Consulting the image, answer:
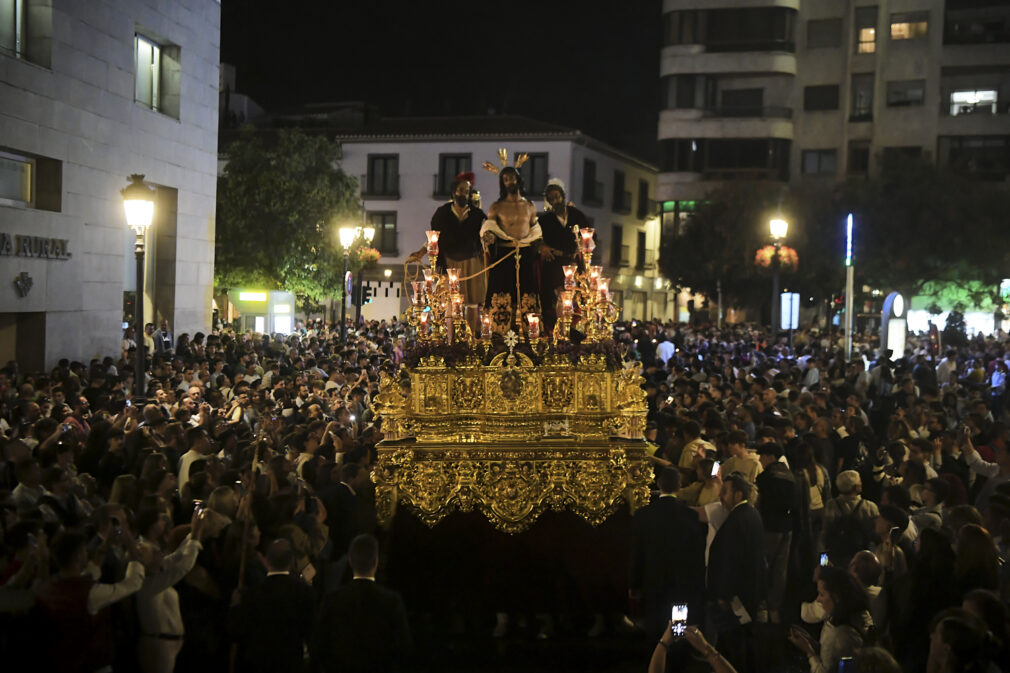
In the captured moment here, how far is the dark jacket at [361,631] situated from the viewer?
19.8 feet

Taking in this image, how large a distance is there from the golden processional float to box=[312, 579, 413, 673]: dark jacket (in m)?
3.22

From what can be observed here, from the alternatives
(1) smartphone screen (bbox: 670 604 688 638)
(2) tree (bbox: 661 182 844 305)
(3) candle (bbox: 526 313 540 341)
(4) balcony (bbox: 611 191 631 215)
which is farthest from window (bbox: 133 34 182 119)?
(4) balcony (bbox: 611 191 631 215)

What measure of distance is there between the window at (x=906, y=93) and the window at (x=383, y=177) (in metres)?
23.6

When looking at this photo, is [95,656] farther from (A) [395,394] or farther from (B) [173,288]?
(B) [173,288]

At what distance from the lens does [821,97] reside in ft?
168

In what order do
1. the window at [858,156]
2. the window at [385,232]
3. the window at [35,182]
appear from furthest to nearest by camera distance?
the window at [385,232], the window at [858,156], the window at [35,182]

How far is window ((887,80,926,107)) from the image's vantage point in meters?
49.5

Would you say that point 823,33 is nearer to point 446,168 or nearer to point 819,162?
point 819,162

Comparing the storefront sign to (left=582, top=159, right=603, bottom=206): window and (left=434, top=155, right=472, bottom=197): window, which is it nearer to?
(left=434, top=155, right=472, bottom=197): window

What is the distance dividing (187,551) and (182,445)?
4020mm

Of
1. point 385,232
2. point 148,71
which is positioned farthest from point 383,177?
point 148,71

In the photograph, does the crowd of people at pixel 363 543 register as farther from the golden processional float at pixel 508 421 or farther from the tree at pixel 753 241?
the tree at pixel 753 241

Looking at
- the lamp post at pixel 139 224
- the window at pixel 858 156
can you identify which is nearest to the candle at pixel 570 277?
the lamp post at pixel 139 224

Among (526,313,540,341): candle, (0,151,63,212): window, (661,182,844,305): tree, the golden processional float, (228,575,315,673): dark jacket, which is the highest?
(661,182,844,305): tree
